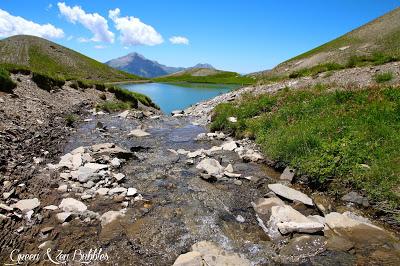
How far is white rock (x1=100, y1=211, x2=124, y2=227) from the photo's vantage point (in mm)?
7555

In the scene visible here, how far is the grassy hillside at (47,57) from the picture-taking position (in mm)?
102750

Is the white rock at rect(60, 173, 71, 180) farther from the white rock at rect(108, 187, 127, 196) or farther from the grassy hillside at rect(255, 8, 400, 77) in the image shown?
the grassy hillside at rect(255, 8, 400, 77)

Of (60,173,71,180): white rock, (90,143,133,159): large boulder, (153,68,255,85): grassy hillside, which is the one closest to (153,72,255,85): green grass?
(153,68,255,85): grassy hillside

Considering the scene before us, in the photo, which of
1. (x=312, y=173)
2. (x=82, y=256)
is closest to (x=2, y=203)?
(x=82, y=256)

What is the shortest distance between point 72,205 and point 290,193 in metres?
6.27

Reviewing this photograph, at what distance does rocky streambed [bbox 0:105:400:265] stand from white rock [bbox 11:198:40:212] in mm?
22

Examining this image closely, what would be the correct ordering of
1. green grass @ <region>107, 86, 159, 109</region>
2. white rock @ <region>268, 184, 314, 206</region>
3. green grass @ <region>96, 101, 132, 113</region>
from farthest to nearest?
1. green grass @ <region>107, 86, 159, 109</region>
2. green grass @ <region>96, 101, 132, 113</region>
3. white rock @ <region>268, 184, 314, 206</region>

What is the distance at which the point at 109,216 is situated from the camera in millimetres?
7734

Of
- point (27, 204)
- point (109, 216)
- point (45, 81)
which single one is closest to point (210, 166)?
point (109, 216)

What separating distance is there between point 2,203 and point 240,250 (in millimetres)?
5890

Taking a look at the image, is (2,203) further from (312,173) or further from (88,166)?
(312,173)

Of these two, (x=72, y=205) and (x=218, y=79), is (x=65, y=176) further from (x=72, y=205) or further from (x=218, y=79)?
(x=218, y=79)

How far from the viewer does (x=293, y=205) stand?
880cm

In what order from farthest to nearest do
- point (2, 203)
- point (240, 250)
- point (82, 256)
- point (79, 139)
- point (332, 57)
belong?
point (332, 57) < point (79, 139) < point (2, 203) < point (240, 250) < point (82, 256)
